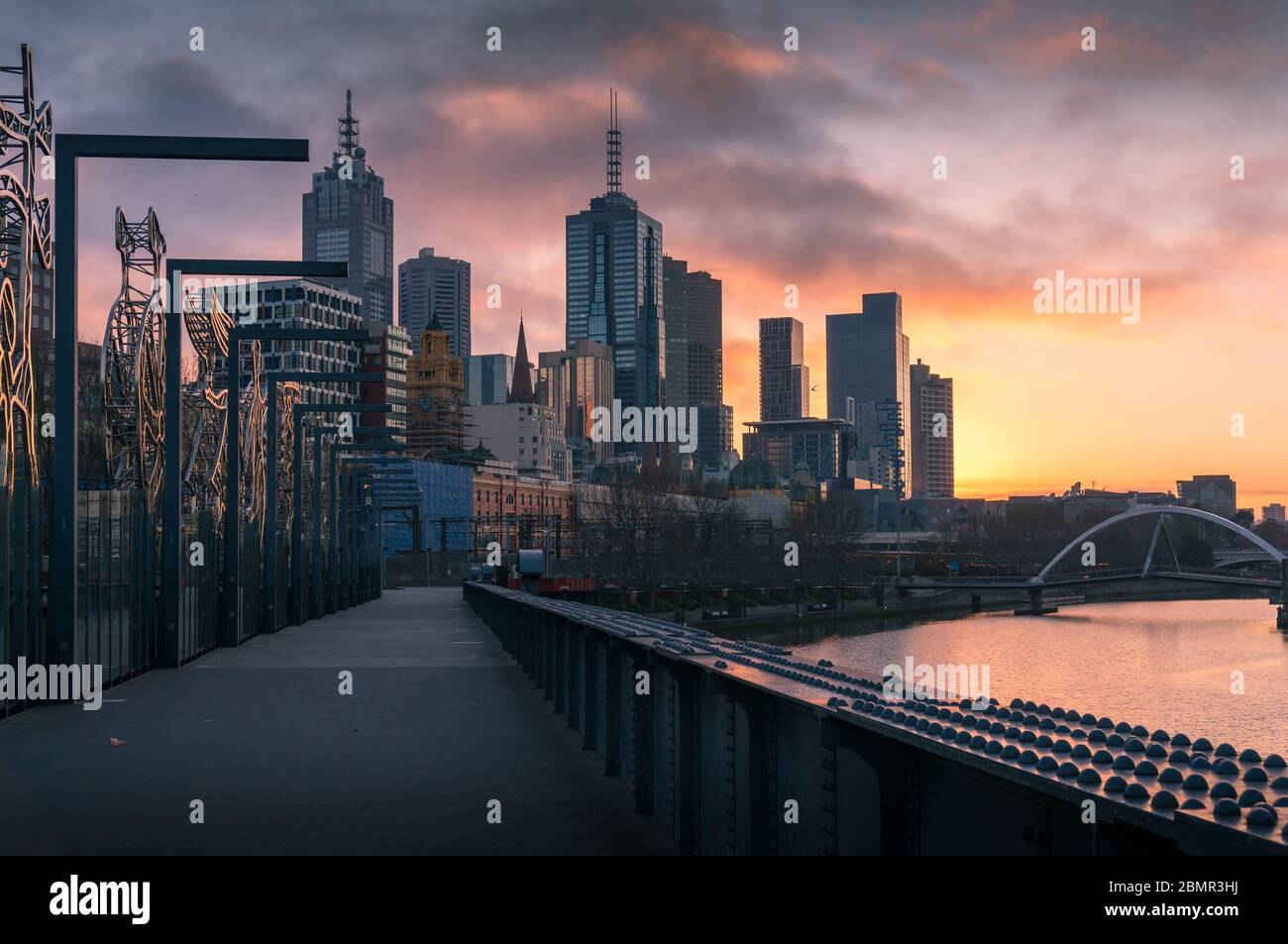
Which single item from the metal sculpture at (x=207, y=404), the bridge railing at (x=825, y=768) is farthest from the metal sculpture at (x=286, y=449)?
the bridge railing at (x=825, y=768)

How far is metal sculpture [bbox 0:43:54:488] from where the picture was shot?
19000mm

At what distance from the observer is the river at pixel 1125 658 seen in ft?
182

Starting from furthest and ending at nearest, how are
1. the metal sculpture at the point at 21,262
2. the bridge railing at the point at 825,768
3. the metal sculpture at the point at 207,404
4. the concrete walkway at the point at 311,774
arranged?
the metal sculpture at the point at 207,404 → the metal sculpture at the point at 21,262 → the concrete walkway at the point at 311,774 → the bridge railing at the point at 825,768

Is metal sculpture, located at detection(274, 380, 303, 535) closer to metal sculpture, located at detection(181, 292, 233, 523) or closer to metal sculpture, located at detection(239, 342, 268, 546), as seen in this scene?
metal sculpture, located at detection(239, 342, 268, 546)

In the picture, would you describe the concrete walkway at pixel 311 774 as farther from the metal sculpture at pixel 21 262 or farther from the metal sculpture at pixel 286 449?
the metal sculpture at pixel 286 449

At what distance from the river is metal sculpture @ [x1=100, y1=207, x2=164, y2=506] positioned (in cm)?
1876

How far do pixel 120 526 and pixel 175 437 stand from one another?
474cm

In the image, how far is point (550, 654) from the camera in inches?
752

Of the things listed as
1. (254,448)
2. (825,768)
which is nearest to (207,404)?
(254,448)

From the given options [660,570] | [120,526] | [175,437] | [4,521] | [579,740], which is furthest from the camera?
[660,570]

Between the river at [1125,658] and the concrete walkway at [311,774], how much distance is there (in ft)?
65.3
